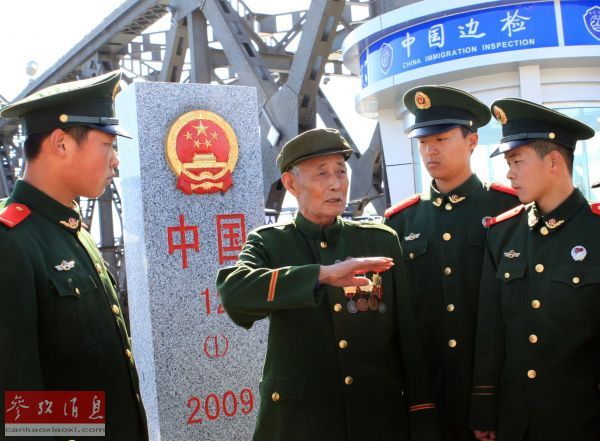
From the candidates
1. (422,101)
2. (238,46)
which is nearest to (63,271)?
(422,101)

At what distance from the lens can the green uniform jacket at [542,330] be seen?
2752 mm

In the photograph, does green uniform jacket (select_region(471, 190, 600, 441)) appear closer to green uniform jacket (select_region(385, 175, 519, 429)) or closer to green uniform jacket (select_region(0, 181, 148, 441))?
green uniform jacket (select_region(385, 175, 519, 429))

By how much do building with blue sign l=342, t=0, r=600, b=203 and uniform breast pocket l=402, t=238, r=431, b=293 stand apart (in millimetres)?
5672

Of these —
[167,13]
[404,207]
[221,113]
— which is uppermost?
[167,13]

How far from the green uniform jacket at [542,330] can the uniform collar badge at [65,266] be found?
1.59m

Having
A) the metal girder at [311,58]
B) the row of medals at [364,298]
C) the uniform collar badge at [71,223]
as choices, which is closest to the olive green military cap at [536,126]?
the row of medals at [364,298]

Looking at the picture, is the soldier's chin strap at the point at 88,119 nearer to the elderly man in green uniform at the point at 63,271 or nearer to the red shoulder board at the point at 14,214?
the elderly man in green uniform at the point at 63,271

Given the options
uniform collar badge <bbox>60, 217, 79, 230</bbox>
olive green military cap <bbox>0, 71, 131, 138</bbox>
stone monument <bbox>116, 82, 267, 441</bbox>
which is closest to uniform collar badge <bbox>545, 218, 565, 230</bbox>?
olive green military cap <bbox>0, 71, 131, 138</bbox>

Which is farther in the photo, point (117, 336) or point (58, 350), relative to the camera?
point (117, 336)

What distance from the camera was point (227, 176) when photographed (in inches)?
198

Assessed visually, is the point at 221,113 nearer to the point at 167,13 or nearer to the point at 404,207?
the point at 404,207

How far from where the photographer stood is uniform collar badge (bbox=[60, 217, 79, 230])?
8.51ft

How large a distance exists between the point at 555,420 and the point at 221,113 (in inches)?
122

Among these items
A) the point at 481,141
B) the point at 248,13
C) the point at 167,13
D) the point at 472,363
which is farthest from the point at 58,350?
the point at 248,13
